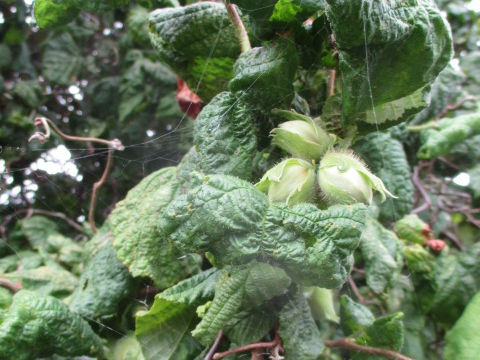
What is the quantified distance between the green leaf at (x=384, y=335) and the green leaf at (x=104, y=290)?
437mm

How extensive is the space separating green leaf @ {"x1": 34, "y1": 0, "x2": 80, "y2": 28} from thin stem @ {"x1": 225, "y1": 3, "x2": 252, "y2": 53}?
0.97ft

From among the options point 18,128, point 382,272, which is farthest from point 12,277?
point 18,128

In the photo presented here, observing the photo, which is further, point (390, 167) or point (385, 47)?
point (390, 167)

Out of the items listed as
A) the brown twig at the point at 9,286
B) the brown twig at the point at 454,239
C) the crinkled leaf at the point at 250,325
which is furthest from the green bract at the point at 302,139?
the brown twig at the point at 454,239

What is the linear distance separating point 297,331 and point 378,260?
0.26 m

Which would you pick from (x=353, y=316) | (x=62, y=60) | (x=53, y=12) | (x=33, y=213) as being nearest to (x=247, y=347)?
(x=353, y=316)

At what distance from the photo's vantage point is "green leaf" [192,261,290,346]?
551mm

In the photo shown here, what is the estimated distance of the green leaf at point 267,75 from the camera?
59 cm

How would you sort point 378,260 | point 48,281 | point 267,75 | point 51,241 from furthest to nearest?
point 51,241, point 48,281, point 378,260, point 267,75

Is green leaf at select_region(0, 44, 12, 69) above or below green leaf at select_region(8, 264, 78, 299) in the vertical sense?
above

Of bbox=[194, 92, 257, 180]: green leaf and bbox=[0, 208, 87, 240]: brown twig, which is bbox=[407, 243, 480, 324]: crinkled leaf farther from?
bbox=[0, 208, 87, 240]: brown twig

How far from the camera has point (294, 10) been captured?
588 mm

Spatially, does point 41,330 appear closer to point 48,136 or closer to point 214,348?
point 214,348

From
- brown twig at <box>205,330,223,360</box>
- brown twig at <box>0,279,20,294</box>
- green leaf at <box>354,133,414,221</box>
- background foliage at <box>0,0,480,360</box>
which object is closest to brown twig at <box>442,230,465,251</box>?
background foliage at <box>0,0,480,360</box>
